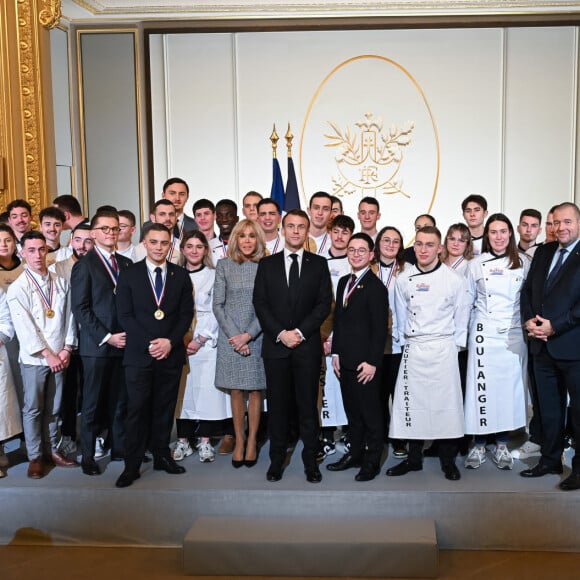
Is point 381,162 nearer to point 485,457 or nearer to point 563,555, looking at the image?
point 485,457

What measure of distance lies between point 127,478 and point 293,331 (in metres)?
1.25

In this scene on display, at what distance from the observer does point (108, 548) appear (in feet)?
12.9

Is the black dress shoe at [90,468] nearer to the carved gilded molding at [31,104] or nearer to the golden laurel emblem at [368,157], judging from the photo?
the carved gilded molding at [31,104]

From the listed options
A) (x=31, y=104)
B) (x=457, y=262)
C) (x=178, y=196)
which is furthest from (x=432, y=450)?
(x=31, y=104)

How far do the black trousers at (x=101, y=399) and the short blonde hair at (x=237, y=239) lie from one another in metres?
0.92

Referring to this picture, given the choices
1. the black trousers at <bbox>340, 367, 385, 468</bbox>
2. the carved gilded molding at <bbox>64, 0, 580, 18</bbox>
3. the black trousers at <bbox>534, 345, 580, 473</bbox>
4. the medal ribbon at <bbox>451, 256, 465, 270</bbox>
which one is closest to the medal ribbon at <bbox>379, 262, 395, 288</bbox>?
the medal ribbon at <bbox>451, 256, 465, 270</bbox>

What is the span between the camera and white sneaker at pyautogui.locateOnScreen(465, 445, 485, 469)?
420 cm

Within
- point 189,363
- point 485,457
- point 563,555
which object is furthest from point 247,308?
point 563,555

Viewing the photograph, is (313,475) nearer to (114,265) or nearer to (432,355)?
(432,355)

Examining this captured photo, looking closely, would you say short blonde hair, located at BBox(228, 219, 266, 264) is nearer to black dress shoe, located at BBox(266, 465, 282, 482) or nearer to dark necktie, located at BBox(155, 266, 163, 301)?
dark necktie, located at BBox(155, 266, 163, 301)

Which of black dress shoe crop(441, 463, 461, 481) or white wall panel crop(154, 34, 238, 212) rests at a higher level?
white wall panel crop(154, 34, 238, 212)

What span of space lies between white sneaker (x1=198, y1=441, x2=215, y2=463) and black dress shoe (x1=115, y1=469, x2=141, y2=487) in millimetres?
442

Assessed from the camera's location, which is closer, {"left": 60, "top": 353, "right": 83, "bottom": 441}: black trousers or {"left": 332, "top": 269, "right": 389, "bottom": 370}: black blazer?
{"left": 332, "top": 269, "right": 389, "bottom": 370}: black blazer

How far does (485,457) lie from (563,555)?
0.77 metres
